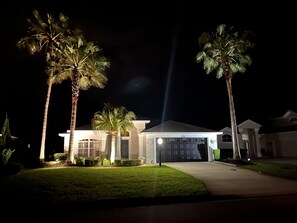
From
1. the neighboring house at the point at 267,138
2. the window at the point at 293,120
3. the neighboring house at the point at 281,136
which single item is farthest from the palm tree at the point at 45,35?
the window at the point at 293,120

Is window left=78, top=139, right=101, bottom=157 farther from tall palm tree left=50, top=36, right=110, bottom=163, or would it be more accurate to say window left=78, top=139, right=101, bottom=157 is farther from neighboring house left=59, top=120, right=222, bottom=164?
tall palm tree left=50, top=36, right=110, bottom=163

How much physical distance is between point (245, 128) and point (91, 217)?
25708 mm

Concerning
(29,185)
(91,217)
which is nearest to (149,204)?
(91,217)

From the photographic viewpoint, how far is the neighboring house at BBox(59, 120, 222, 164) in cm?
2192

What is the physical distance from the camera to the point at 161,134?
2188 cm

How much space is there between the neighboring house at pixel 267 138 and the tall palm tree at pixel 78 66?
16.3 m

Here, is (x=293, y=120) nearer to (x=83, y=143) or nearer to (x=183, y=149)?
(x=183, y=149)

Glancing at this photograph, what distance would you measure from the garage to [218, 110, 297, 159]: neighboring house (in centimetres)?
516

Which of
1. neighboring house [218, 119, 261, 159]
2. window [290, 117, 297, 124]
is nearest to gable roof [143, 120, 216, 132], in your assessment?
neighboring house [218, 119, 261, 159]

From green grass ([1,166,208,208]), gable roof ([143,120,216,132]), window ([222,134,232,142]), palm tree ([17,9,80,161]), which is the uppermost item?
palm tree ([17,9,80,161])

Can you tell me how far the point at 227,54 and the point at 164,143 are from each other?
32.3ft

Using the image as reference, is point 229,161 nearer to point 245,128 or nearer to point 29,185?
point 245,128

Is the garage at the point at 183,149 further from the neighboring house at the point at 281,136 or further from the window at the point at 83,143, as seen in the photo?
the neighboring house at the point at 281,136

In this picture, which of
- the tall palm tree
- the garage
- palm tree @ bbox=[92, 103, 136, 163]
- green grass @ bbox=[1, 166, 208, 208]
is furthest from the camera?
the garage
